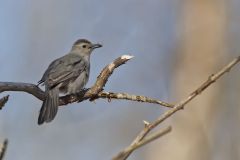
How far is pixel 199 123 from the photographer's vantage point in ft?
18.0

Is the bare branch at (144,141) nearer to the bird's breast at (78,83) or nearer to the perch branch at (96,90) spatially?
the perch branch at (96,90)

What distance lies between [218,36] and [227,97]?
880 millimetres

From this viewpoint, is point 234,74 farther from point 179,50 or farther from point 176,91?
point 176,91

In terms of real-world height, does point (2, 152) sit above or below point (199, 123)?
below

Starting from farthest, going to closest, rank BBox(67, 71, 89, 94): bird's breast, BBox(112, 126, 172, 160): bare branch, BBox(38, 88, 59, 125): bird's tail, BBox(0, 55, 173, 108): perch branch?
BBox(67, 71, 89, 94): bird's breast < BBox(38, 88, 59, 125): bird's tail < BBox(0, 55, 173, 108): perch branch < BBox(112, 126, 172, 160): bare branch

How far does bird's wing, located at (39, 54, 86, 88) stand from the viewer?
15.1 ft

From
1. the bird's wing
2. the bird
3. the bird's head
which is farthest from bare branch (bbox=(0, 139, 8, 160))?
the bird's head

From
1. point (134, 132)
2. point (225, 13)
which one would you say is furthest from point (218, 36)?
point (134, 132)

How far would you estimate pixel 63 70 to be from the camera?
4.88m

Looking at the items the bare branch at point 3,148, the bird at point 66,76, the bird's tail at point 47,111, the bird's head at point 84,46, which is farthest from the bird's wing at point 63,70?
the bare branch at point 3,148

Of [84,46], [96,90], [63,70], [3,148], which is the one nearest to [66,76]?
[63,70]

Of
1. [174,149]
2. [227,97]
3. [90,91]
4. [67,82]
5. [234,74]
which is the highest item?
[234,74]

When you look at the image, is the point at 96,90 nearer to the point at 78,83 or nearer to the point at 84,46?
the point at 78,83

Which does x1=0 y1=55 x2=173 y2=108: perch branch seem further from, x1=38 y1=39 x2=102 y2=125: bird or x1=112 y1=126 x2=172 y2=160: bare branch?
x1=112 y1=126 x2=172 y2=160: bare branch
